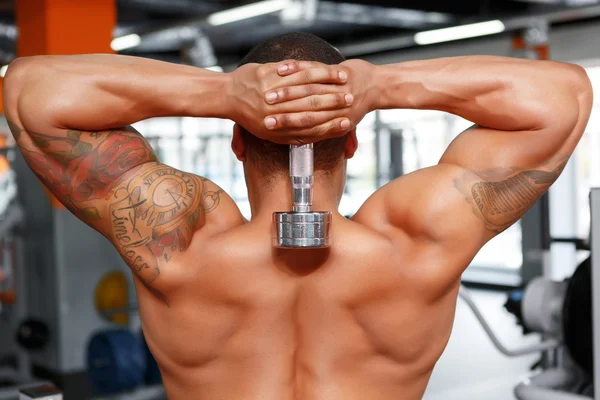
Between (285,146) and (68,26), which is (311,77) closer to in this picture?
(285,146)

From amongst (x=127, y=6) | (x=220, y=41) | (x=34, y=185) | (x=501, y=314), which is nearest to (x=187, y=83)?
(x=34, y=185)

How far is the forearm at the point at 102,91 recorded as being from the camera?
0.99 metres

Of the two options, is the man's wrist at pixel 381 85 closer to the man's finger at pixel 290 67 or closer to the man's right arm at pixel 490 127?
the man's right arm at pixel 490 127

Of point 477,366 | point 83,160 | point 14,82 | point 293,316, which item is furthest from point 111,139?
point 477,366

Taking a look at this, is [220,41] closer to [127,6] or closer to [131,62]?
[127,6]

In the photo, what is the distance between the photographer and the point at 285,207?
1.08 m

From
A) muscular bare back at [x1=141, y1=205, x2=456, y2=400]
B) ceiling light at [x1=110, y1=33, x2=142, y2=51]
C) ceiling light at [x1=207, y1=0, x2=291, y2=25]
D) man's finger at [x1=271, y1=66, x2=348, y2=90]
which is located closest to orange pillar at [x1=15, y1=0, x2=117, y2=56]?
ceiling light at [x1=207, y1=0, x2=291, y2=25]

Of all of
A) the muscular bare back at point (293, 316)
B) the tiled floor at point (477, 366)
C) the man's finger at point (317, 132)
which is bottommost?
the tiled floor at point (477, 366)

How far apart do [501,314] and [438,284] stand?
5910mm

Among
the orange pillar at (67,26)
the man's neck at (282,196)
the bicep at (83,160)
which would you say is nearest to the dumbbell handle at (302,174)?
the man's neck at (282,196)

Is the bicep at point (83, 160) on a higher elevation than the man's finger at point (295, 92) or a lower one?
lower

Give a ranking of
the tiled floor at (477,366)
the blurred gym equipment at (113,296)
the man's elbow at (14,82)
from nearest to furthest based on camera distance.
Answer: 1. the man's elbow at (14,82)
2. the blurred gym equipment at (113,296)
3. the tiled floor at (477,366)

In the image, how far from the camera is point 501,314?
658cm

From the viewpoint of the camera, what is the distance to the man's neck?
3.52ft
